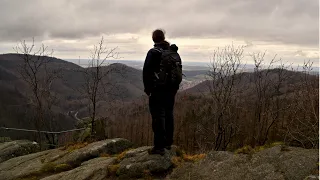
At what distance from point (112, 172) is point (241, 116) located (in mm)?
6037

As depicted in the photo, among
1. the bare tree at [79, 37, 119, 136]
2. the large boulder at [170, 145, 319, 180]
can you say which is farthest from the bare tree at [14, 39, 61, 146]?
the large boulder at [170, 145, 319, 180]

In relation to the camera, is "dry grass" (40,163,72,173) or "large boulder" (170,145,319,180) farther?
"dry grass" (40,163,72,173)

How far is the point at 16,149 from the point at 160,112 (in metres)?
6.59

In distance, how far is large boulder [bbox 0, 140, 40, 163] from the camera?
1039 centimetres

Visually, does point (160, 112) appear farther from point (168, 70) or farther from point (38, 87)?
point (38, 87)

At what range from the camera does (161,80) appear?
626cm

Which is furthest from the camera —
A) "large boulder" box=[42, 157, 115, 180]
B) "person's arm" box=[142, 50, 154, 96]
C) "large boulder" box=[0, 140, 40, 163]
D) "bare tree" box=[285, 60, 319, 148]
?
"large boulder" box=[0, 140, 40, 163]

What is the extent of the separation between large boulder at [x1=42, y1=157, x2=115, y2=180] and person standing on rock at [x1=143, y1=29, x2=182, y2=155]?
3.85 ft

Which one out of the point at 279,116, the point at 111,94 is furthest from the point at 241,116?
the point at 111,94

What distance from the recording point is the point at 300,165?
17.5 feet

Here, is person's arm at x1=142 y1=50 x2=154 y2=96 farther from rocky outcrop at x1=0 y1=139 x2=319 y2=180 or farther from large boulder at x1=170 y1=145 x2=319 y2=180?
large boulder at x1=170 y1=145 x2=319 y2=180

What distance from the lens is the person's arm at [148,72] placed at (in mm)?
6129

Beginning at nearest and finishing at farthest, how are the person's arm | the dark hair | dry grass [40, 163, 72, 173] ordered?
the person's arm, the dark hair, dry grass [40, 163, 72, 173]

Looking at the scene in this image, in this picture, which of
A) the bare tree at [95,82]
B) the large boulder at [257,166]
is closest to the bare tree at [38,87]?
the bare tree at [95,82]
